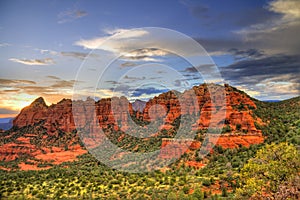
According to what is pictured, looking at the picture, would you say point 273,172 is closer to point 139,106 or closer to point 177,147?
point 177,147

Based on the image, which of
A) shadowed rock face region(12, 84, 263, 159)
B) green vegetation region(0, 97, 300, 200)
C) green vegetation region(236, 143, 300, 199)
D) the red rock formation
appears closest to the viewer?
green vegetation region(236, 143, 300, 199)

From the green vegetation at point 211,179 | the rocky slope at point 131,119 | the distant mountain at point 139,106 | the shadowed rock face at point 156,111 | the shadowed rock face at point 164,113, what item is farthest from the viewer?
the distant mountain at point 139,106

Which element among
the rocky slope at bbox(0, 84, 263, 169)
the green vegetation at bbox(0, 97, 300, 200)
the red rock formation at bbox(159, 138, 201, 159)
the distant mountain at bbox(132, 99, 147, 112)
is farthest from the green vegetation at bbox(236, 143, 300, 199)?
the distant mountain at bbox(132, 99, 147, 112)

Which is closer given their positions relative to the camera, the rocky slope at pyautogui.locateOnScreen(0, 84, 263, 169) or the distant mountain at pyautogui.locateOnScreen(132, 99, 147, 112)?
the rocky slope at pyautogui.locateOnScreen(0, 84, 263, 169)

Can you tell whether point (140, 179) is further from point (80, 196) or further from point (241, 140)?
point (241, 140)

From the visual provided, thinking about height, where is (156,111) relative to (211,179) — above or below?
above

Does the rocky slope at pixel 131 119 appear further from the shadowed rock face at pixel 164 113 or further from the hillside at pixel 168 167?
the hillside at pixel 168 167

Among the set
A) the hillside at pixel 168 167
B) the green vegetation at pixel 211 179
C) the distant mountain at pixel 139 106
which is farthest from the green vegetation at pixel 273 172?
the distant mountain at pixel 139 106

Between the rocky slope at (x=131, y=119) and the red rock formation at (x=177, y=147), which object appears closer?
the red rock formation at (x=177, y=147)

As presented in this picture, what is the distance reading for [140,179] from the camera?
39.2 metres

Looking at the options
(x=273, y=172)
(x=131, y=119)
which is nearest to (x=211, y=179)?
(x=273, y=172)

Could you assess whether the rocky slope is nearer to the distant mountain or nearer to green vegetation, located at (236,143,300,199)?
the distant mountain

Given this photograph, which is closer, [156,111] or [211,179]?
[211,179]

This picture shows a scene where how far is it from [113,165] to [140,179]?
1685 centimetres
